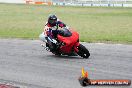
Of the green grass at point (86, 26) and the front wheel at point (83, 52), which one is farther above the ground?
the front wheel at point (83, 52)

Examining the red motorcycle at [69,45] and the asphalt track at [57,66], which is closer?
the asphalt track at [57,66]

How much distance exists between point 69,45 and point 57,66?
1.90 m

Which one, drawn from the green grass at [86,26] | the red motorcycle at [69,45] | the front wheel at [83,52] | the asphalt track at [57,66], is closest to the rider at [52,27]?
the red motorcycle at [69,45]

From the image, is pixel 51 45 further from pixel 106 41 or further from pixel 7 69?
pixel 106 41

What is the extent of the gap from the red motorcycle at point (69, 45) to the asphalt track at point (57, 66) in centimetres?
23

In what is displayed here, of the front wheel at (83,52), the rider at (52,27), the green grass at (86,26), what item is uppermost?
the rider at (52,27)

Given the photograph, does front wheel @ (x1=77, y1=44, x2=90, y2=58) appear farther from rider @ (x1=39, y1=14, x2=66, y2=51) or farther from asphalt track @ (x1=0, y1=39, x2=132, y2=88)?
rider @ (x1=39, y1=14, x2=66, y2=51)

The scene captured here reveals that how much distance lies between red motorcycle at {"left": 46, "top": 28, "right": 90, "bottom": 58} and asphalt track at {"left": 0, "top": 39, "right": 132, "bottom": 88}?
0.76 ft

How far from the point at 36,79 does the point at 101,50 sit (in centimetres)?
618

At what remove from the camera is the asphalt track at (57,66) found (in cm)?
1021

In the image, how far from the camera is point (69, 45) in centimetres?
1429

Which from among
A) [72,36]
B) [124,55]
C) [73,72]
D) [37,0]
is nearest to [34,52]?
[72,36]

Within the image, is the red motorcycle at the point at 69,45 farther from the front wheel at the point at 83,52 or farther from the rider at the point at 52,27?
the rider at the point at 52,27

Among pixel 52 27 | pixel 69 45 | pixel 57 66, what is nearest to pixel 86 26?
pixel 52 27
